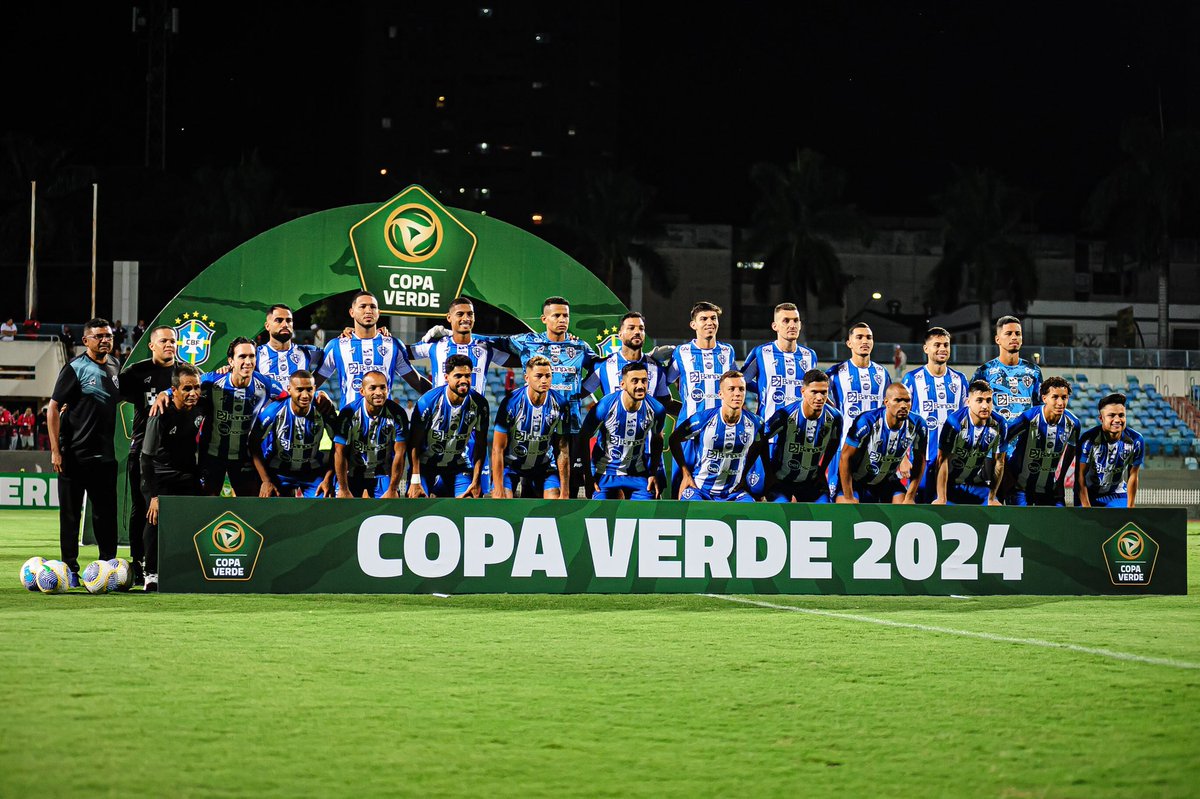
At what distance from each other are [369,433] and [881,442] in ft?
14.9

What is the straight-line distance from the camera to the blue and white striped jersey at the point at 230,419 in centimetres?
1135

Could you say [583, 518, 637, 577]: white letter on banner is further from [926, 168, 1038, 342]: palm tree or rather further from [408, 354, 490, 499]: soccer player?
[926, 168, 1038, 342]: palm tree

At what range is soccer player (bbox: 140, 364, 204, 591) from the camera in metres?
10.1

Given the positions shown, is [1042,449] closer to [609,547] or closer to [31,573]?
[609,547]

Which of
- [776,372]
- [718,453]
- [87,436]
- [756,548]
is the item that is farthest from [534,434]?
[87,436]

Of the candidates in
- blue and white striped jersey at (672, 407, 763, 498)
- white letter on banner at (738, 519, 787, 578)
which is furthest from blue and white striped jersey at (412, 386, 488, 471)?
white letter on banner at (738, 519, 787, 578)

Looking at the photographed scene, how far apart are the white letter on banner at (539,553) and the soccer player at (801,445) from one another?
91.8 inches

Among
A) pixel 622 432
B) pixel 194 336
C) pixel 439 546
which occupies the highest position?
pixel 194 336

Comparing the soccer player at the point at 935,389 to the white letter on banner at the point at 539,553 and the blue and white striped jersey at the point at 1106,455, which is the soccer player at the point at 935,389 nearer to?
the blue and white striped jersey at the point at 1106,455

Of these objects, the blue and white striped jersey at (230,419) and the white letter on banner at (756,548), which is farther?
the blue and white striped jersey at (230,419)

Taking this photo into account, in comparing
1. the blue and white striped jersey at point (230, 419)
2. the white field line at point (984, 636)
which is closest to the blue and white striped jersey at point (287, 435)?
the blue and white striped jersey at point (230, 419)

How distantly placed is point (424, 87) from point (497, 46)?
18.6ft

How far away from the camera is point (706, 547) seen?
35.0ft

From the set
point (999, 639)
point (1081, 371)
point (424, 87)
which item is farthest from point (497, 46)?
point (999, 639)
